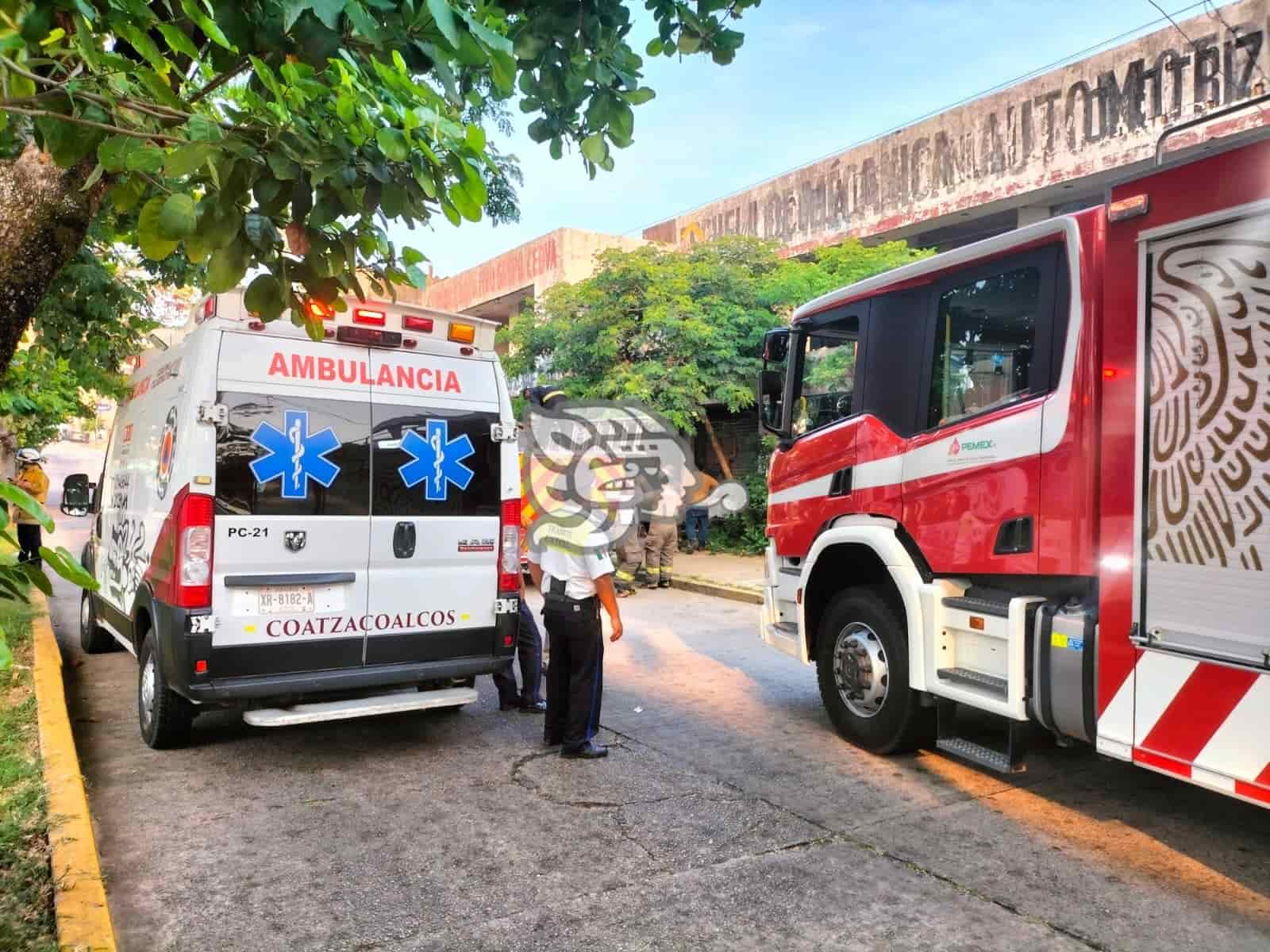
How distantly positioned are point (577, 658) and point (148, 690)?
244 cm

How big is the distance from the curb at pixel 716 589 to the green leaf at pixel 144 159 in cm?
978

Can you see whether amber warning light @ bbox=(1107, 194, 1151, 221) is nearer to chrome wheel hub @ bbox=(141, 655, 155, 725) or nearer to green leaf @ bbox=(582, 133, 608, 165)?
green leaf @ bbox=(582, 133, 608, 165)

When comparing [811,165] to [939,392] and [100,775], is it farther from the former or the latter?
[100,775]

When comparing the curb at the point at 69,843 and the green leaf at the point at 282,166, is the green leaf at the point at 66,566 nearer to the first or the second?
the green leaf at the point at 282,166

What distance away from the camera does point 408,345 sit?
5262mm

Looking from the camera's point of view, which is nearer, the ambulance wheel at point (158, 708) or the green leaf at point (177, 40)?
the green leaf at point (177, 40)

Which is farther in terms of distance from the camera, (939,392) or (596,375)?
(596,375)

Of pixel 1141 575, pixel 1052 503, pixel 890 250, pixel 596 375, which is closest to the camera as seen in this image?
pixel 1141 575

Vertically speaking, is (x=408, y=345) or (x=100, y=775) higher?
A: (x=408, y=345)

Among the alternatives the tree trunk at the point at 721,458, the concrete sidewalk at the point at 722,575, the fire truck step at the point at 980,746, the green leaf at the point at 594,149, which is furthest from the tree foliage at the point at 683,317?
the green leaf at the point at 594,149

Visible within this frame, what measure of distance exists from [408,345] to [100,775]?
2.75m

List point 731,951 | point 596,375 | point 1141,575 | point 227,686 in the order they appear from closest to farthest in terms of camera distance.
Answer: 1. point 731,951
2. point 1141,575
3. point 227,686
4. point 596,375

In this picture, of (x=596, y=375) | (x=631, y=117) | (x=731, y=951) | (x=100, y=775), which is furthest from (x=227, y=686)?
(x=596, y=375)

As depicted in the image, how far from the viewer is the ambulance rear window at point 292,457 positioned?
15.3ft
